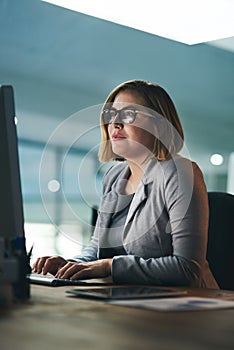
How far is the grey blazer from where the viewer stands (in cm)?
177

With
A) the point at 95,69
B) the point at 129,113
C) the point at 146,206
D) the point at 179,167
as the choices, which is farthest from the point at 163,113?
the point at 95,69

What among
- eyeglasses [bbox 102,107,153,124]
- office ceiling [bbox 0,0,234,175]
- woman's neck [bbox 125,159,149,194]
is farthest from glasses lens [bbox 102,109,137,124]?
office ceiling [bbox 0,0,234,175]

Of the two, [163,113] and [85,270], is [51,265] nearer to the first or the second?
[85,270]

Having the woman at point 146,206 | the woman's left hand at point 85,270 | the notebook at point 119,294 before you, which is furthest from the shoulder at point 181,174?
the notebook at point 119,294

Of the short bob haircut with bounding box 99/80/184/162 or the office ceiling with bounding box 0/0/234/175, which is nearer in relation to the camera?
the short bob haircut with bounding box 99/80/184/162

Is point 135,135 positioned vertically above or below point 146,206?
above

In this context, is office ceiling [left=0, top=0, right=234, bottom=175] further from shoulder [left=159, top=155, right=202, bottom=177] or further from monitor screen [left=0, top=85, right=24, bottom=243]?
monitor screen [left=0, top=85, right=24, bottom=243]

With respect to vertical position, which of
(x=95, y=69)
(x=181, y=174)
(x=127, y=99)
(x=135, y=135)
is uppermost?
(x=95, y=69)

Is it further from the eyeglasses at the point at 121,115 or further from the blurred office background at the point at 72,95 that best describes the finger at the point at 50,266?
the blurred office background at the point at 72,95

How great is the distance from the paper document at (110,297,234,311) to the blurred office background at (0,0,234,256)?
2.87 metres

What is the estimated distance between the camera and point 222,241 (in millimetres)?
2172

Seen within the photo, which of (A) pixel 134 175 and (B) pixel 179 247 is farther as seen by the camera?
(A) pixel 134 175

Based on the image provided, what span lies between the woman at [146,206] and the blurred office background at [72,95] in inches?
72.2

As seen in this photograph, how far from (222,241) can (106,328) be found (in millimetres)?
1354
